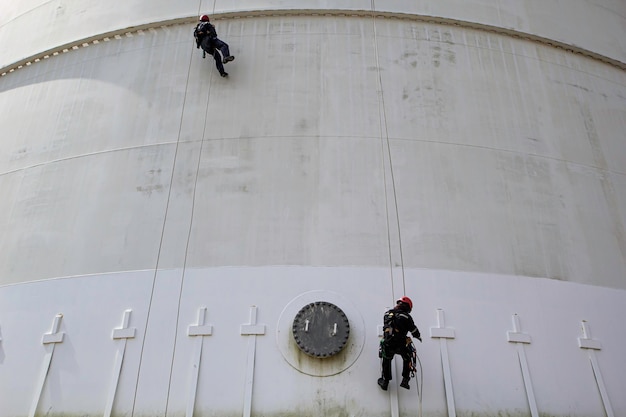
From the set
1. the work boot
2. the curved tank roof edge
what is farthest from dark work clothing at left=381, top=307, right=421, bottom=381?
the curved tank roof edge

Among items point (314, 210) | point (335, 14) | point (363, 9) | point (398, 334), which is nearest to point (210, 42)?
point (335, 14)

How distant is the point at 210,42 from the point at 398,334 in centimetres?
606

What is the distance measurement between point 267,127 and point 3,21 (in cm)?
807

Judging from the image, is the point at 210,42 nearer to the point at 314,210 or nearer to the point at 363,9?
the point at 363,9

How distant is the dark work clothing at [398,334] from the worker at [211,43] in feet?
17.9

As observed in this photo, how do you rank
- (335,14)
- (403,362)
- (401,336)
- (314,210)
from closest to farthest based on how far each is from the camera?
1. (401,336)
2. (403,362)
3. (314,210)
4. (335,14)

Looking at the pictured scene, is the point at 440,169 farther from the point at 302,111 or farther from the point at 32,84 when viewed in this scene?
the point at 32,84

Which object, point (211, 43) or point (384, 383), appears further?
point (211, 43)

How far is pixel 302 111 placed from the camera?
380 inches

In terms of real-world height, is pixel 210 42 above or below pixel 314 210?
above

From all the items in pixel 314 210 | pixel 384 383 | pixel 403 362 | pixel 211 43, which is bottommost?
pixel 384 383

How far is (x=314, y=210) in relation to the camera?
866 cm

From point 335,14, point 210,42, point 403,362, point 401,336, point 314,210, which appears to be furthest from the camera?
point 335,14

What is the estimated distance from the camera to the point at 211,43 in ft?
32.9
